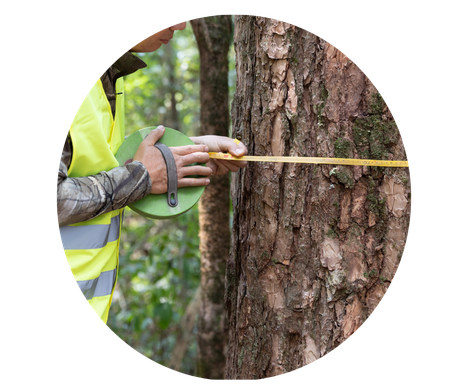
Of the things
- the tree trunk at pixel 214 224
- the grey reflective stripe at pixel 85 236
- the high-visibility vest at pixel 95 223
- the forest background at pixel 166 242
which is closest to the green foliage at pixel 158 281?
the forest background at pixel 166 242

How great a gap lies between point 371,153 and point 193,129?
3.09m

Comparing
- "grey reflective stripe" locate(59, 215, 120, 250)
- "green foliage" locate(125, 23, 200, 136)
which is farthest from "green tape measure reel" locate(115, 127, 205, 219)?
"green foliage" locate(125, 23, 200, 136)

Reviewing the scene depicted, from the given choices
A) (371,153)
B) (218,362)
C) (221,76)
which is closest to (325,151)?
(371,153)

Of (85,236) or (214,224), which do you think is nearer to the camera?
(85,236)

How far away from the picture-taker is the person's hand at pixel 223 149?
45.3 inches

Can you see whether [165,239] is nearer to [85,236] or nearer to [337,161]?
[85,236]

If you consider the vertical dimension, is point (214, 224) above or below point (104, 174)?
below

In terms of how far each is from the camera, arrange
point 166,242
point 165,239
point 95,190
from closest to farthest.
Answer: point 95,190 < point 165,239 < point 166,242

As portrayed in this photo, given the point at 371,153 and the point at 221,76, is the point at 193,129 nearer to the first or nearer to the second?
the point at 221,76

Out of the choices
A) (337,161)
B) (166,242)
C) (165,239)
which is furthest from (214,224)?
(337,161)

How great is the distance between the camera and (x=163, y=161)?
1.12m

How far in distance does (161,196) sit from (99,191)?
0.21 meters

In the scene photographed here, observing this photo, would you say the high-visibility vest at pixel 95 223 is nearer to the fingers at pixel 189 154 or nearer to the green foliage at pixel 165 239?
the fingers at pixel 189 154

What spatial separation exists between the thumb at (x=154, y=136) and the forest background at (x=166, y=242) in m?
1.40
